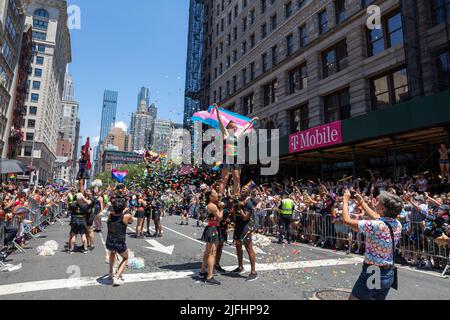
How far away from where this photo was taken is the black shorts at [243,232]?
7051 mm

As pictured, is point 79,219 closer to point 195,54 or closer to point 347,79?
point 347,79

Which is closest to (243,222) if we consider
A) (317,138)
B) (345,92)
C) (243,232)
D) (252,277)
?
(243,232)

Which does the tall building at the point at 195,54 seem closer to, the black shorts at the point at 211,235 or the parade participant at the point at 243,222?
the parade participant at the point at 243,222

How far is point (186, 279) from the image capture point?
6566 millimetres

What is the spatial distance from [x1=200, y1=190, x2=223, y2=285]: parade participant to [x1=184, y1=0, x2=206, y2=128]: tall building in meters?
41.2

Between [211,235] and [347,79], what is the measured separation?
18.5m

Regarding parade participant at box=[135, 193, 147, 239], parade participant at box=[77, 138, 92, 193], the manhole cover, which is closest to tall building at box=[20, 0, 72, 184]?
parade participant at box=[77, 138, 92, 193]

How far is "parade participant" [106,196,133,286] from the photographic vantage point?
6.45 meters

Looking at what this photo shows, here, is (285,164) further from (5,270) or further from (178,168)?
(5,270)

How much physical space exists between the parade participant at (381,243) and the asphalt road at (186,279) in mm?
2065

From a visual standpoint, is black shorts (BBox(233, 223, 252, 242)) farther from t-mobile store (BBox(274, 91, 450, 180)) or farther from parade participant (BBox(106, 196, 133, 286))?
t-mobile store (BBox(274, 91, 450, 180))

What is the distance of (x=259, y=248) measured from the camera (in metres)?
11.1

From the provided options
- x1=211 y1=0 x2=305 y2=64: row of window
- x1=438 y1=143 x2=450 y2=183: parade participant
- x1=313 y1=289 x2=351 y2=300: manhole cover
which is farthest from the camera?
x1=211 y1=0 x2=305 y2=64: row of window
